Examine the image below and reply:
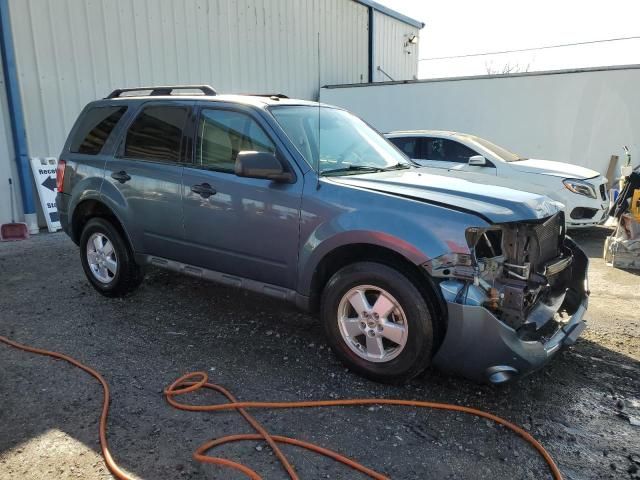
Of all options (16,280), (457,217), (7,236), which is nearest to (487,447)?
(457,217)

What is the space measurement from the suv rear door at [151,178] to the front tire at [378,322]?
1591mm

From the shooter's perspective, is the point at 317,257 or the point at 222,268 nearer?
the point at 317,257

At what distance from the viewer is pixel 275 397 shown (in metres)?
3.11

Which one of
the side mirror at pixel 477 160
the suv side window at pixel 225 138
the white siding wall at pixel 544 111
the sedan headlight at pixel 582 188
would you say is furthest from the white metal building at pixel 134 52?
the sedan headlight at pixel 582 188

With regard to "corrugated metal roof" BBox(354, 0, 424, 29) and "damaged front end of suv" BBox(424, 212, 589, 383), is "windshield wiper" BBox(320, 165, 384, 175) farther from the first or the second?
"corrugated metal roof" BBox(354, 0, 424, 29)

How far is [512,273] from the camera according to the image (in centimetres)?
300

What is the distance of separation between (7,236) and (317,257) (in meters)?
6.47

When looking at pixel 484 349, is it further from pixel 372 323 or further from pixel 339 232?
pixel 339 232

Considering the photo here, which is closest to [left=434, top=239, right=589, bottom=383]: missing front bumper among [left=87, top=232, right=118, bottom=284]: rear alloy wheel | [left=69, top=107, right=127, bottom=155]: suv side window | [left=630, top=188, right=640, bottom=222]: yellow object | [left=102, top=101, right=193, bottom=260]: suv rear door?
[left=102, top=101, right=193, bottom=260]: suv rear door

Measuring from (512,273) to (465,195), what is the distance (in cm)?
55

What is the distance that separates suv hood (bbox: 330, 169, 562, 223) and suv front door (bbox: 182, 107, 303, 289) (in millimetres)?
471

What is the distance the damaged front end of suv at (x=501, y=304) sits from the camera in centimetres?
277

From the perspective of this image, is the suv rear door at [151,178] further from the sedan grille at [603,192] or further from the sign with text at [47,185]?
the sedan grille at [603,192]

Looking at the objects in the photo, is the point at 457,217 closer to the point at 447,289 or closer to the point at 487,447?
the point at 447,289
